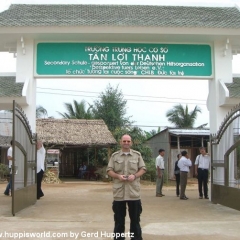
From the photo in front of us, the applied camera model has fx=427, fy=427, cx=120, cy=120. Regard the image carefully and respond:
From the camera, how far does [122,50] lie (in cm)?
1178

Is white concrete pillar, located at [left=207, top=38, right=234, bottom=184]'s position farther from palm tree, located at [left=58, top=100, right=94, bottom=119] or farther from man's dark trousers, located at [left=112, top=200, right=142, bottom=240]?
palm tree, located at [left=58, top=100, right=94, bottom=119]

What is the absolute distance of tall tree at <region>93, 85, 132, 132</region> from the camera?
33.5 m

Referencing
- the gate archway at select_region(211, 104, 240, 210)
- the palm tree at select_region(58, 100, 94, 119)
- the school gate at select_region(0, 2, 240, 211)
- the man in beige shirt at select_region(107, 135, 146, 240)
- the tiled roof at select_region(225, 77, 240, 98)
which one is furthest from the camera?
the palm tree at select_region(58, 100, 94, 119)

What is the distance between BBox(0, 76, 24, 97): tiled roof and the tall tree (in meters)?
21.5

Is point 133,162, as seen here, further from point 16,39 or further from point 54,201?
point 16,39

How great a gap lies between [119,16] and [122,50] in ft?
4.53

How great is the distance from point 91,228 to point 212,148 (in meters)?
5.30

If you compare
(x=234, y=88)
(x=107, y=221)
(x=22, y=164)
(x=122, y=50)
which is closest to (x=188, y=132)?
(x=234, y=88)

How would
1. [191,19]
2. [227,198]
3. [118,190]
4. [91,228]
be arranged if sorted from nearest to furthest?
[118,190] → [91,228] → [227,198] → [191,19]

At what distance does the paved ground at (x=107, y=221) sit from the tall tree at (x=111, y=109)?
73.1 ft

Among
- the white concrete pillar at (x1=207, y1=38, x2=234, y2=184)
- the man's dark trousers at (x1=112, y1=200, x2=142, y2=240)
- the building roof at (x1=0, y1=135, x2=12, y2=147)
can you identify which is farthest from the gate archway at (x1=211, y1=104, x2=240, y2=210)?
the building roof at (x1=0, y1=135, x2=12, y2=147)

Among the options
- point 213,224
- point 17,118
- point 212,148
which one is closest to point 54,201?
point 17,118

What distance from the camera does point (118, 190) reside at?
19.8 ft

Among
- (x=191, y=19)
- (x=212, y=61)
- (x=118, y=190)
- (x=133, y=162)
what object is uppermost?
(x=191, y=19)
